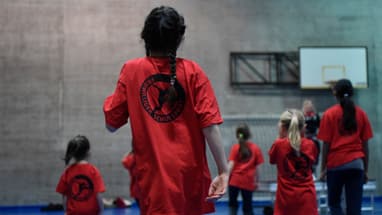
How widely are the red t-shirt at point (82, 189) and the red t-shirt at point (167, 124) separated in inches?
107

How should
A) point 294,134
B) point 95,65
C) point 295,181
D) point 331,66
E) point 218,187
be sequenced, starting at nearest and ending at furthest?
point 218,187
point 295,181
point 294,134
point 331,66
point 95,65

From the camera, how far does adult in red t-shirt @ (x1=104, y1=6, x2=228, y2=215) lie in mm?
2260

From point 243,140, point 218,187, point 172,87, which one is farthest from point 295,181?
point 243,140

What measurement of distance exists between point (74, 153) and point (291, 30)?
803 centimetres

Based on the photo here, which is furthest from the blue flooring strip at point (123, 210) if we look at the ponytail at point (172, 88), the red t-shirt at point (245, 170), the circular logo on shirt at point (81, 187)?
the ponytail at point (172, 88)

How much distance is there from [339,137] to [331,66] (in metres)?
6.91

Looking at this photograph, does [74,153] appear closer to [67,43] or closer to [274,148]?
[274,148]

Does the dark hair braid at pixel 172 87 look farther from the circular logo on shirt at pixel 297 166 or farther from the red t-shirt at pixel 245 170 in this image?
the red t-shirt at pixel 245 170

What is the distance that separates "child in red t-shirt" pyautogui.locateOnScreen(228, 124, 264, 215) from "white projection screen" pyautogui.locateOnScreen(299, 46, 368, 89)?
3.91 meters

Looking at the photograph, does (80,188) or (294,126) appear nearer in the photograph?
(294,126)

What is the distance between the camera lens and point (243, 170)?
7.77m

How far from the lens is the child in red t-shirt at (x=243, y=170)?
25.2 ft

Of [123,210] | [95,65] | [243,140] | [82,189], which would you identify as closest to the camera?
[82,189]

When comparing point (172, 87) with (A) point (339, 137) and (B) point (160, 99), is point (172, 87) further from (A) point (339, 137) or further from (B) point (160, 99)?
(A) point (339, 137)
